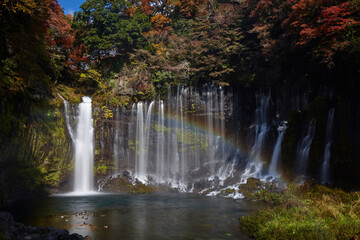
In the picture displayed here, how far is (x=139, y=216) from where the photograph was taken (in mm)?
14164

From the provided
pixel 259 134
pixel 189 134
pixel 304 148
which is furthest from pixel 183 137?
pixel 304 148

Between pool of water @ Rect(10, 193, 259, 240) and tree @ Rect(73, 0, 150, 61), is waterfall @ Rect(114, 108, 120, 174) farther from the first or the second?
tree @ Rect(73, 0, 150, 61)

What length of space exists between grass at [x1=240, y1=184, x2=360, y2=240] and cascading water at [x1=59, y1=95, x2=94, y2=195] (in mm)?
15938

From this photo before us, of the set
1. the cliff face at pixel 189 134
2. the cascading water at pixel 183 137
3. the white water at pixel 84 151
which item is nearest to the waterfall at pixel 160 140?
the cascading water at pixel 183 137

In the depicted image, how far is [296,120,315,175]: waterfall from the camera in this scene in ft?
60.6

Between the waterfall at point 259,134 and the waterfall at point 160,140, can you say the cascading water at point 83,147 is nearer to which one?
the waterfall at point 160,140

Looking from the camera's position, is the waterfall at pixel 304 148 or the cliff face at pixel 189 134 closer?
the cliff face at pixel 189 134

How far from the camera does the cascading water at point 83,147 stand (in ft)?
77.9

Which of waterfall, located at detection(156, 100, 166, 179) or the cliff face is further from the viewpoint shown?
waterfall, located at detection(156, 100, 166, 179)

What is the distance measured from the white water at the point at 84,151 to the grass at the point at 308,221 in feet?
52.2

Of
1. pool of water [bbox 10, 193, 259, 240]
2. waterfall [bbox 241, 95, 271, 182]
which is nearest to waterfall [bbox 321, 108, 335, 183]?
pool of water [bbox 10, 193, 259, 240]

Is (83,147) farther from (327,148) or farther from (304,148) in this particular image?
(327,148)

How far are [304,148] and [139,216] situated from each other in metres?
11.6

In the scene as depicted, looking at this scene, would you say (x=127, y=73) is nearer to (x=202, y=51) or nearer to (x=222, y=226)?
(x=202, y=51)
